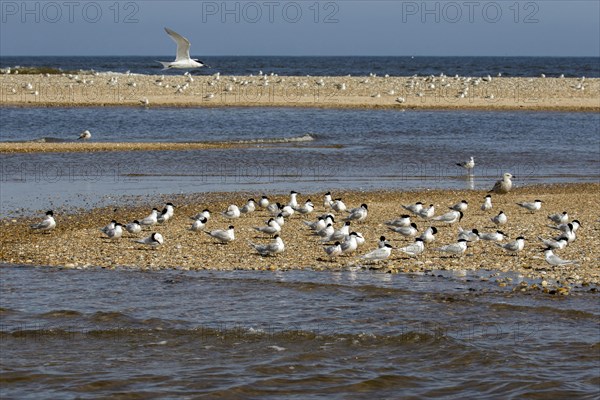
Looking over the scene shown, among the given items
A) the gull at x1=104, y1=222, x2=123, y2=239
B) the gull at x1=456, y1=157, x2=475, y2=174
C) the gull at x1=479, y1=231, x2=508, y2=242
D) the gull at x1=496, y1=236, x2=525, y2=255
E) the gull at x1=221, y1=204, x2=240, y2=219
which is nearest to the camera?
the gull at x1=496, y1=236, x2=525, y2=255

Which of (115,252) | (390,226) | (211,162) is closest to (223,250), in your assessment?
(115,252)

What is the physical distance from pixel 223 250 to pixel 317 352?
4.75m

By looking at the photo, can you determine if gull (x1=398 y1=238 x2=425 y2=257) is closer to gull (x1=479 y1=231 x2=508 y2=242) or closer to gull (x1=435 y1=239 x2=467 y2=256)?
gull (x1=435 y1=239 x2=467 y2=256)

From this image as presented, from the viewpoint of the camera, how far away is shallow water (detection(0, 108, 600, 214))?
22.6 meters

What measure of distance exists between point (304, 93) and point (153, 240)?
42.3m

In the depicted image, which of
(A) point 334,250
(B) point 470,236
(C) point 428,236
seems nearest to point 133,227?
(A) point 334,250

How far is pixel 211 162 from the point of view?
26.9 metres

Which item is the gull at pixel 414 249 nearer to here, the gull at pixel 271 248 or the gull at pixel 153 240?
the gull at pixel 271 248

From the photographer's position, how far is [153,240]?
14.8 meters

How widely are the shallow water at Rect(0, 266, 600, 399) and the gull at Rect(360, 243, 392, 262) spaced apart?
0.54 m

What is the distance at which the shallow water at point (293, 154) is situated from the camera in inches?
888

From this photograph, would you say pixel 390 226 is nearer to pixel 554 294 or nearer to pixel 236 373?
pixel 554 294
